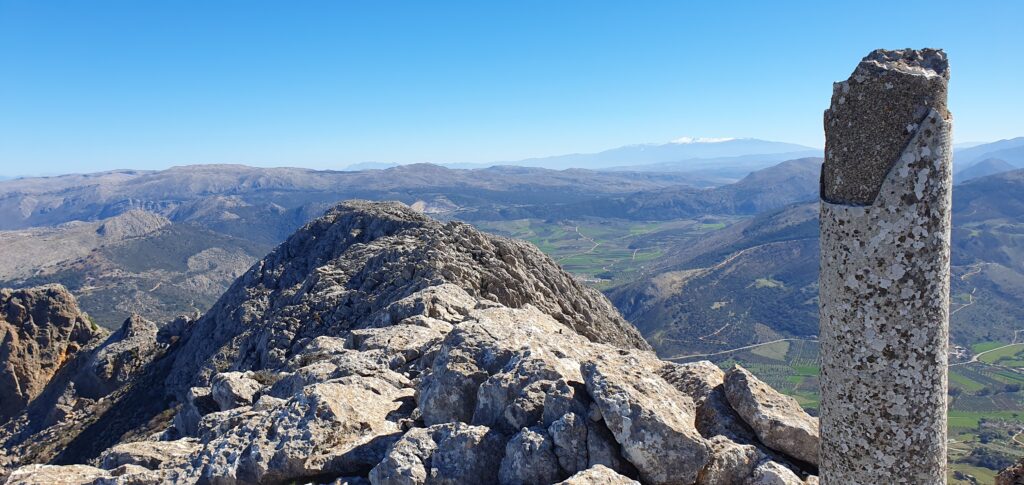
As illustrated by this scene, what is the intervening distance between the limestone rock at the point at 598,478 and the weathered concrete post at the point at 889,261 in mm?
3320

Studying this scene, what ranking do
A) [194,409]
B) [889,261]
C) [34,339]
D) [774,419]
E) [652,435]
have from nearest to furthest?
[889,261]
[652,435]
[774,419]
[194,409]
[34,339]

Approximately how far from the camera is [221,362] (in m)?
37.5

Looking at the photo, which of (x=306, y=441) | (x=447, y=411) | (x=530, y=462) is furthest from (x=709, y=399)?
(x=306, y=441)

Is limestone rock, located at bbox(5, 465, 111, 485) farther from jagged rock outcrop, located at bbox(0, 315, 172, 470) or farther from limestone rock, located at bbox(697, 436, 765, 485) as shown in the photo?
jagged rock outcrop, located at bbox(0, 315, 172, 470)

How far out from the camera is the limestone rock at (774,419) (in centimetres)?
1187

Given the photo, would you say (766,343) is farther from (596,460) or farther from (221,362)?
(596,460)

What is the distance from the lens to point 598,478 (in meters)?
9.73

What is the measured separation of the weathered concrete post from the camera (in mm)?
7473

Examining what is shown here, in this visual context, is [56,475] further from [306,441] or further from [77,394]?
[77,394]

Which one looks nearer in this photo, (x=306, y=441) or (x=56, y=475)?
(x=306, y=441)

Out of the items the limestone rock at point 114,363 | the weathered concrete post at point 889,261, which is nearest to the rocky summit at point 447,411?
the weathered concrete post at point 889,261

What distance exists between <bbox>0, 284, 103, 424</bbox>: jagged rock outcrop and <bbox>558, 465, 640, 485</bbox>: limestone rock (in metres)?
53.6

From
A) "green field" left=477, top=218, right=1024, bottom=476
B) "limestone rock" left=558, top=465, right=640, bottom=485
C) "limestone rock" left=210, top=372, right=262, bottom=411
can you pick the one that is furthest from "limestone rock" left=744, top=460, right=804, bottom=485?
"green field" left=477, top=218, right=1024, bottom=476

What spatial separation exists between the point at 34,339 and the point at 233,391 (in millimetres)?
41687
